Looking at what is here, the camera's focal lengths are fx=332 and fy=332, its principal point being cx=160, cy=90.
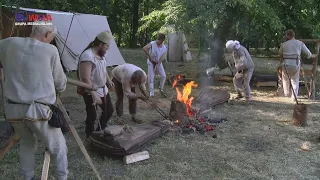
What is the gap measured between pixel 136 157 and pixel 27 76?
80.3 inches

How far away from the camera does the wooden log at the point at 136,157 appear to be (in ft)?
14.3

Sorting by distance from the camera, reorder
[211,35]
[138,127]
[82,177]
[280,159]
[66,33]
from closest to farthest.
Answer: [82,177] → [280,159] → [138,127] → [211,35] → [66,33]

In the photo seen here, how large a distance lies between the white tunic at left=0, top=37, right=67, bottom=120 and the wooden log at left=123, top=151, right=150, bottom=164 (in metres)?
1.64

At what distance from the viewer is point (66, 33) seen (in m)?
11.9

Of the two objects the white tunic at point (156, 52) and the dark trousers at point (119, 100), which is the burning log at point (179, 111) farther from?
the white tunic at point (156, 52)

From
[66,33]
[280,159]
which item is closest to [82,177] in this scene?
[280,159]

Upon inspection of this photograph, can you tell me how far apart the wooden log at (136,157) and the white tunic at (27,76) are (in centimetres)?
164

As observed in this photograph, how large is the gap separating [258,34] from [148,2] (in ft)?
Result: 67.1

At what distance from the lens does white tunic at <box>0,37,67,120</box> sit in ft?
9.42

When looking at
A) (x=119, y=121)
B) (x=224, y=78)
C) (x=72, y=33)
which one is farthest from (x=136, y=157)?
(x=72, y=33)

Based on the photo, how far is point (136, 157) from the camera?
14.5 feet

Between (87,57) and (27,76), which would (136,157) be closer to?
(87,57)

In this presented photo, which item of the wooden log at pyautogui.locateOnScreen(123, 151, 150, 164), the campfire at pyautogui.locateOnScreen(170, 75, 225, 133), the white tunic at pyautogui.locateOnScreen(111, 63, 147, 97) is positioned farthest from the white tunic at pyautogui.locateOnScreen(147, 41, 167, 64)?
the wooden log at pyautogui.locateOnScreen(123, 151, 150, 164)

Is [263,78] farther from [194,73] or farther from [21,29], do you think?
[21,29]
